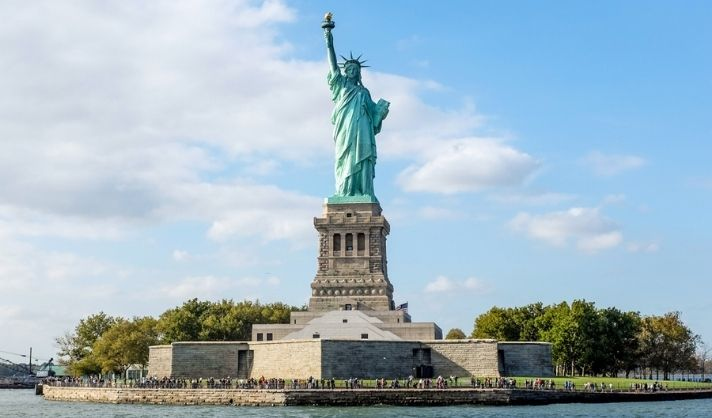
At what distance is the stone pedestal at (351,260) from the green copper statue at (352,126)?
92.1 inches

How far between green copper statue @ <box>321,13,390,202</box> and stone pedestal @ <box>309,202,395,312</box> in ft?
7.67

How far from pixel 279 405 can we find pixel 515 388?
14.1m

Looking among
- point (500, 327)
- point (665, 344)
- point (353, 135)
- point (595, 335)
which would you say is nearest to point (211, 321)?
point (353, 135)

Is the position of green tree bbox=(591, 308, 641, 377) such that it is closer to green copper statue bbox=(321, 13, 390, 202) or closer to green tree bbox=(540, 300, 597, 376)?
green tree bbox=(540, 300, 597, 376)

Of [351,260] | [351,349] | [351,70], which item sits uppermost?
[351,70]

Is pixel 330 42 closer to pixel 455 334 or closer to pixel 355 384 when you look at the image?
pixel 355 384

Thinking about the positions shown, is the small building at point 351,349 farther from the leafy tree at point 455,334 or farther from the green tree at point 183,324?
the leafy tree at point 455,334

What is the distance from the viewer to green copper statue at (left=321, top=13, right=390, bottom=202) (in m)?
79.8

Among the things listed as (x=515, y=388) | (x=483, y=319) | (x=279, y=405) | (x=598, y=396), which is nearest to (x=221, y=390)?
(x=279, y=405)

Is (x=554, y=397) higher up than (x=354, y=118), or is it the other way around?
(x=354, y=118)

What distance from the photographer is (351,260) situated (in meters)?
76.6

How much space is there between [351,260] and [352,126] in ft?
39.1

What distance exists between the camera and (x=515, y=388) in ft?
184

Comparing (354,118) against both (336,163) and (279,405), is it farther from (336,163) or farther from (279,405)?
(279,405)
